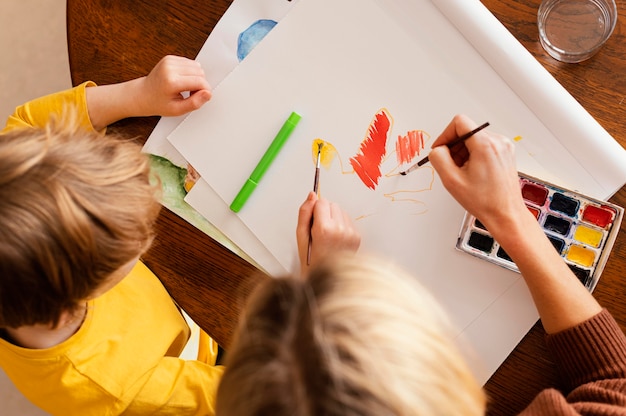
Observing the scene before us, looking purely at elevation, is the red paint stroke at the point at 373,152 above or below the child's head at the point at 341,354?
above

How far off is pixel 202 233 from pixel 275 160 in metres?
0.14

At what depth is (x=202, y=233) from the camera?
833mm

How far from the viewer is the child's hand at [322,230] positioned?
0.77 metres

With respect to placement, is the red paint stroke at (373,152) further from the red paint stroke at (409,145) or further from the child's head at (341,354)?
the child's head at (341,354)

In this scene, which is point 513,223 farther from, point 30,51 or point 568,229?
point 30,51

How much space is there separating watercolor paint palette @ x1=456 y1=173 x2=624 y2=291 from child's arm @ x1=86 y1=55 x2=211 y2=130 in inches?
15.5

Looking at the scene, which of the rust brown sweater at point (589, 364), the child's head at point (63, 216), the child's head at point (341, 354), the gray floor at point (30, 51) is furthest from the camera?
the gray floor at point (30, 51)

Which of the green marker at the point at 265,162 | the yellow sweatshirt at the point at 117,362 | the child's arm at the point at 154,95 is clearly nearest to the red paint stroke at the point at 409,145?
the green marker at the point at 265,162

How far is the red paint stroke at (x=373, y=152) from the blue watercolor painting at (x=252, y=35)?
0.19m

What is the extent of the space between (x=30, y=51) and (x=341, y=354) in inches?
53.7

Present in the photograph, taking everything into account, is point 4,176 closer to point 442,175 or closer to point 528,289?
point 442,175

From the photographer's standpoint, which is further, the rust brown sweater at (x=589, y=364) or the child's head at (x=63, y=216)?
the rust brown sweater at (x=589, y=364)

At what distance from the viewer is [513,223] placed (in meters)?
0.74

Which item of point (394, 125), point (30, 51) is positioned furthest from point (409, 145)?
point (30, 51)
